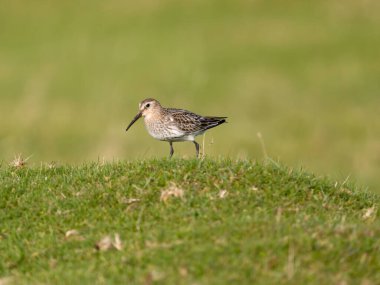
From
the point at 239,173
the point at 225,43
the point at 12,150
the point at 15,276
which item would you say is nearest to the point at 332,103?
the point at 225,43

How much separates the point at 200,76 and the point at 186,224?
2027 centimetres

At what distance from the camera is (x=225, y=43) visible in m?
34.2

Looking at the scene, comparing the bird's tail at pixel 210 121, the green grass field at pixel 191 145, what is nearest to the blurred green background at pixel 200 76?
the green grass field at pixel 191 145

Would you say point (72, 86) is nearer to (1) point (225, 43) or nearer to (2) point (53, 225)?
(1) point (225, 43)

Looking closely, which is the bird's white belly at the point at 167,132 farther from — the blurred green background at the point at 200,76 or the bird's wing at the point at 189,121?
the blurred green background at the point at 200,76

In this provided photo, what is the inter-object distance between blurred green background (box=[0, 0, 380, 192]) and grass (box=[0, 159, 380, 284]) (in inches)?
340

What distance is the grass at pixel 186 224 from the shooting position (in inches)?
341

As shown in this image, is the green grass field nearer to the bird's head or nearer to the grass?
the grass

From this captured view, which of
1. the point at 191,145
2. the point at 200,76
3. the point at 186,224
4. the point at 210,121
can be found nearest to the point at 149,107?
the point at 210,121

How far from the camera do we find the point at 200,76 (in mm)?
29938

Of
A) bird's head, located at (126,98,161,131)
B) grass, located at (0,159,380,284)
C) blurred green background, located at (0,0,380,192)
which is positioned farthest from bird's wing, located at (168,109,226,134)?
blurred green background, located at (0,0,380,192)

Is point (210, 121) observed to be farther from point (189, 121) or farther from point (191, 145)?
point (191, 145)

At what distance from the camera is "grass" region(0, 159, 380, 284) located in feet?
28.5

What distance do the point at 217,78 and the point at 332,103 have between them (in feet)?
14.3
